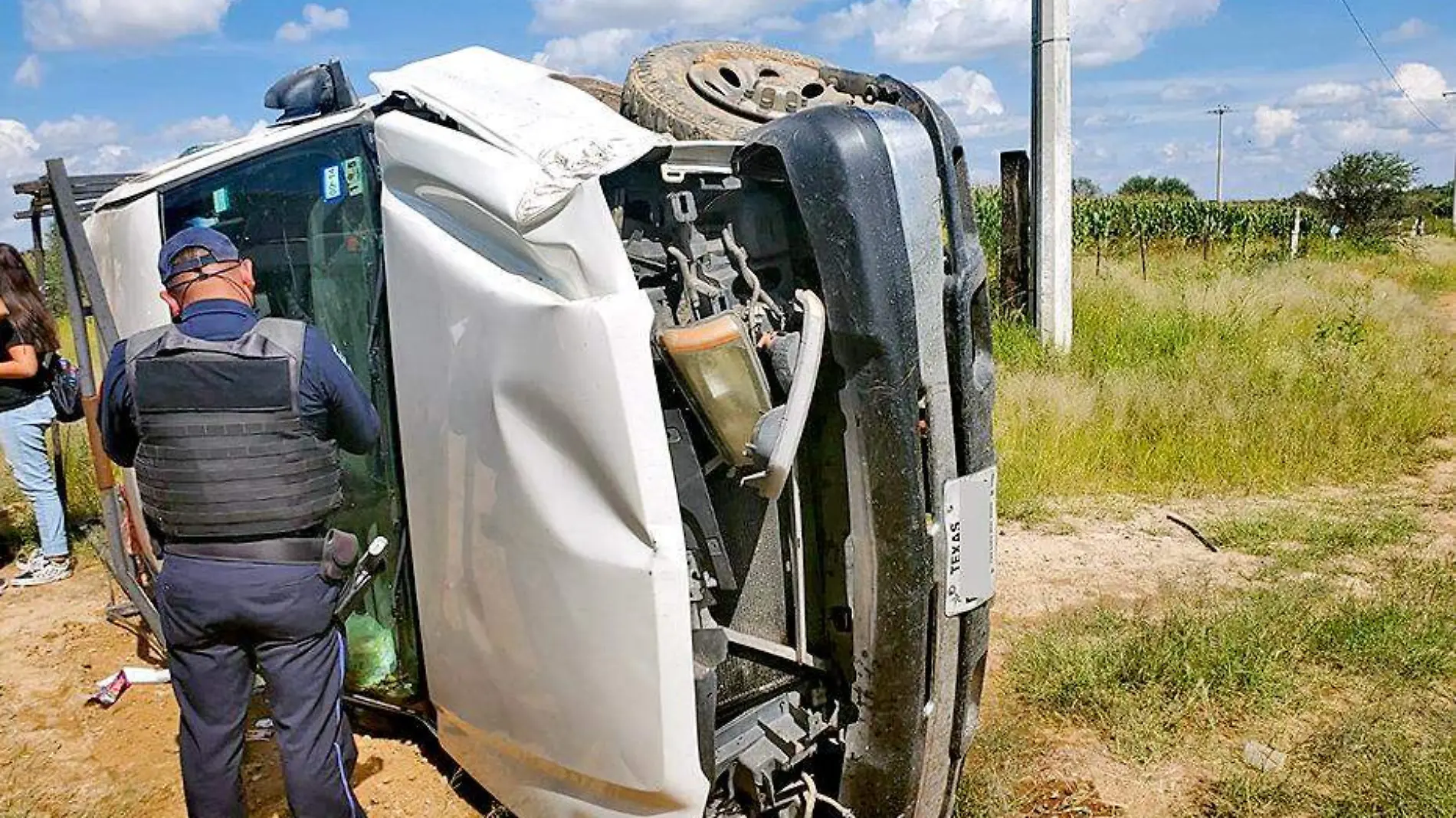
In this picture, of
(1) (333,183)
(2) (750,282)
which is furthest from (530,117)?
(1) (333,183)

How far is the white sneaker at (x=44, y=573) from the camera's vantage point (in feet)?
18.5

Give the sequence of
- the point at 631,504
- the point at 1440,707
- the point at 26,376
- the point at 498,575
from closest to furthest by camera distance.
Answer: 1. the point at 631,504
2. the point at 498,575
3. the point at 1440,707
4. the point at 26,376

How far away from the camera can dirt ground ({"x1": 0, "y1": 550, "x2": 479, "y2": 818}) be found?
3.40 m

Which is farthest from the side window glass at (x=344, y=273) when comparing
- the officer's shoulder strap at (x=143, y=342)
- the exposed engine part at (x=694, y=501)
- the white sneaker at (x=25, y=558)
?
the white sneaker at (x=25, y=558)

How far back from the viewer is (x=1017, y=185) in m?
9.09

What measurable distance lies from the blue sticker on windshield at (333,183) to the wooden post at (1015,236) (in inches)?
273

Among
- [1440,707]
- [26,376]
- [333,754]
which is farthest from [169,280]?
[1440,707]

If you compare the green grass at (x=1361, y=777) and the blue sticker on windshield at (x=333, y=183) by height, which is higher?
the blue sticker on windshield at (x=333, y=183)

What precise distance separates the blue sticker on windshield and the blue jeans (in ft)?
9.80

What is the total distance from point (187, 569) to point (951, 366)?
188 cm

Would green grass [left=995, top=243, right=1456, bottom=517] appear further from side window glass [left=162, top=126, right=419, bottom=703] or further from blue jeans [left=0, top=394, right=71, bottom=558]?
blue jeans [left=0, top=394, right=71, bottom=558]

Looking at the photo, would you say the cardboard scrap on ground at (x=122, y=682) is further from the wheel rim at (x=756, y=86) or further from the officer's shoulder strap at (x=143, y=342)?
the wheel rim at (x=756, y=86)

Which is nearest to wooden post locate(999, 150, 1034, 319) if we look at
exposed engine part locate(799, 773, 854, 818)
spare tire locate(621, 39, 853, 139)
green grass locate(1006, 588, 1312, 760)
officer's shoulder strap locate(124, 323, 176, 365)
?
green grass locate(1006, 588, 1312, 760)

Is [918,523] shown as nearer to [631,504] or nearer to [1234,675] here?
[631,504]
